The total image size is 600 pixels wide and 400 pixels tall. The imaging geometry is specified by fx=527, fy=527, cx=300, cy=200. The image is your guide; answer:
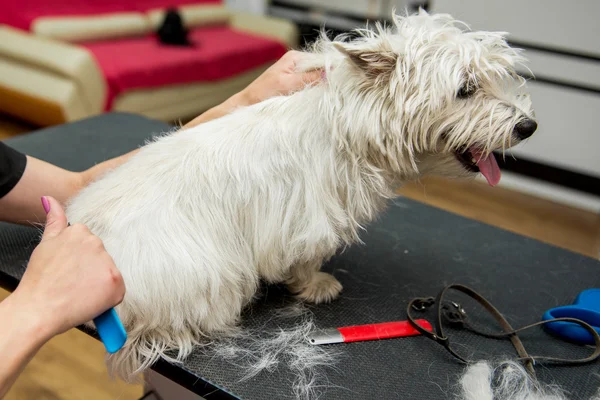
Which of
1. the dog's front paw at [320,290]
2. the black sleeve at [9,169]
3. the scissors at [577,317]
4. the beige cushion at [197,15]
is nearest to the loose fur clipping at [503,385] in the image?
the scissors at [577,317]

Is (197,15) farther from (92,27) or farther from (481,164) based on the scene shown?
(481,164)

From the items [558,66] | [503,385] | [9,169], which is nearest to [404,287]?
[503,385]

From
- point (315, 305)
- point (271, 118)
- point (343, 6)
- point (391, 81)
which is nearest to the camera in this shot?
point (391, 81)

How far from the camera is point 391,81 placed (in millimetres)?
878

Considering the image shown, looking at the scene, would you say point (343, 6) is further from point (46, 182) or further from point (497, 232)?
point (46, 182)

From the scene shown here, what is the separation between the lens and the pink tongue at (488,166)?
3.13 ft

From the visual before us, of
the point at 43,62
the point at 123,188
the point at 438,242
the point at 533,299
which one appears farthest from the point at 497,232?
the point at 43,62

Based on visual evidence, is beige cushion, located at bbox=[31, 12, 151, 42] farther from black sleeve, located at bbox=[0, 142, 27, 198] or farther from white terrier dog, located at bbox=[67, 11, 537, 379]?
white terrier dog, located at bbox=[67, 11, 537, 379]

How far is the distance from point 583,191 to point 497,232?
5.91 ft

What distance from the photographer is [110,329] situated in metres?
0.76

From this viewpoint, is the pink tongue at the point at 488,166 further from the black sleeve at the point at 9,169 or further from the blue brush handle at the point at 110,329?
the black sleeve at the point at 9,169

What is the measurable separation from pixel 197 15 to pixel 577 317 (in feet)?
11.7

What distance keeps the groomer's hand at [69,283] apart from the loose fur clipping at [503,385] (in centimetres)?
59

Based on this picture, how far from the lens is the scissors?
3.37ft
